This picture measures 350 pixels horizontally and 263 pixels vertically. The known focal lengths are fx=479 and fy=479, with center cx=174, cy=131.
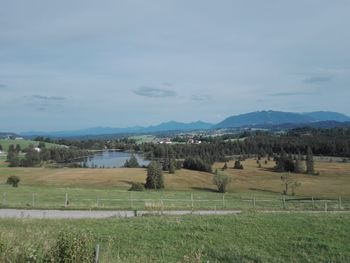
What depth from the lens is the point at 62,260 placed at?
952 cm

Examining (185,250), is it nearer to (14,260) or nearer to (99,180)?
(14,260)

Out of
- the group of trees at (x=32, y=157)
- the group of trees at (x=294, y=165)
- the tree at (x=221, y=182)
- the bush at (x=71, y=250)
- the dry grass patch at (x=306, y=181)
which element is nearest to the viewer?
the bush at (x=71, y=250)

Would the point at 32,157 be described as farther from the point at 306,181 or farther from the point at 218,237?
the point at 218,237

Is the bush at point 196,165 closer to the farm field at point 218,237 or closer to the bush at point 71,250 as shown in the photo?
the farm field at point 218,237

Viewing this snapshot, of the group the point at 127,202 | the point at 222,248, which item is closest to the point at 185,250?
the point at 222,248

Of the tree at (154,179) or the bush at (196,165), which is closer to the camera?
the tree at (154,179)

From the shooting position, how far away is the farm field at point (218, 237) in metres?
19.1

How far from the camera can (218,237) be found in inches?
894

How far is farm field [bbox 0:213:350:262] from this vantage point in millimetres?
19094

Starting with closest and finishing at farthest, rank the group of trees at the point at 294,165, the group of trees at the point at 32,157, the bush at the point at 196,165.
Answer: the bush at the point at 196,165 < the group of trees at the point at 294,165 < the group of trees at the point at 32,157

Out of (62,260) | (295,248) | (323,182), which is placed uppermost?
(62,260)

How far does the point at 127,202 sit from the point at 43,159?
494ft

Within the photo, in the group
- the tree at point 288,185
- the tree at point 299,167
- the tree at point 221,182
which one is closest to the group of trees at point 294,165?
the tree at point 299,167

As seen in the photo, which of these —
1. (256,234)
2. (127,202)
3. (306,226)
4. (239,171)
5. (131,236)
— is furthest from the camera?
(239,171)
